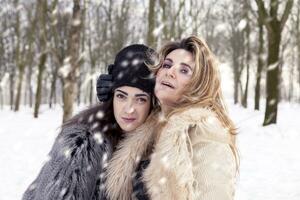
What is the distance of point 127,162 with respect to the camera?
9.61ft

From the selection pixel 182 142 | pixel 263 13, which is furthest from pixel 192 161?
pixel 263 13

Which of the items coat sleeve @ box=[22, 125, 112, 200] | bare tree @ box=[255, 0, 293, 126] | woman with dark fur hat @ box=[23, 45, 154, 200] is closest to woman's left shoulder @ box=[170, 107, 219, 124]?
woman with dark fur hat @ box=[23, 45, 154, 200]

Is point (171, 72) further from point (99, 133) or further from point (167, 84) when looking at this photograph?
point (99, 133)

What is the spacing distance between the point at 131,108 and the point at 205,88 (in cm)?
69

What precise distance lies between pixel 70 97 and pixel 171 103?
25.6 ft

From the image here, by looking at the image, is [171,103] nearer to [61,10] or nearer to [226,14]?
[61,10]

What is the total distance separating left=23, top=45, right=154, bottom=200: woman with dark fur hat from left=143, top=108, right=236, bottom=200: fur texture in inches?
19.7

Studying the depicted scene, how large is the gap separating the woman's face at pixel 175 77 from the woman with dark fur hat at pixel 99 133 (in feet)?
1.06

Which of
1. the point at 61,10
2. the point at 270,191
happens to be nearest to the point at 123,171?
the point at 270,191

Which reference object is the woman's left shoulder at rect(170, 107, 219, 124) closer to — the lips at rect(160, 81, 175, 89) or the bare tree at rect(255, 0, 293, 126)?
the lips at rect(160, 81, 175, 89)

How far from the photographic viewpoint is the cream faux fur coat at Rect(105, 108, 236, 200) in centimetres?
223

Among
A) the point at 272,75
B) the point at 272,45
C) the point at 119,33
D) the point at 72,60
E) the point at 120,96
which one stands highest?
the point at 119,33

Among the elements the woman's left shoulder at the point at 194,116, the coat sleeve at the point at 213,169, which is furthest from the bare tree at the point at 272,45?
the coat sleeve at the point at 213,169

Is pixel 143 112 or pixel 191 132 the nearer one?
pixel 191 132
